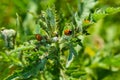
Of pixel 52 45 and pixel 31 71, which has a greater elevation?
pixel 52 45

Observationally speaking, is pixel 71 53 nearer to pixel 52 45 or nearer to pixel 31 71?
pixel 52 45

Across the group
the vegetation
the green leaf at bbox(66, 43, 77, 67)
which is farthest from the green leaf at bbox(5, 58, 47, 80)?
the green leaf at bbox(66, 43, 77, 67)

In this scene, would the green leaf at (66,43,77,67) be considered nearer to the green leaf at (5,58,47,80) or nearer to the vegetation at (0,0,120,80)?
the vegetation at (0,0,120,80)

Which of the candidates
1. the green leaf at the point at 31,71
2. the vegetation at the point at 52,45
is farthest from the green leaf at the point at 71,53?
the green leaf at the point at 31,71

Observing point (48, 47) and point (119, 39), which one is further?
point (119, 39)

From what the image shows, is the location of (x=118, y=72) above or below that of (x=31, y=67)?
below

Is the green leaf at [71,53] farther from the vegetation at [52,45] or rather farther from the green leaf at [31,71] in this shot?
the green leaf at [31,71]

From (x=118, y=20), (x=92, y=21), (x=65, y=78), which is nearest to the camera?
(x=92, y=21)

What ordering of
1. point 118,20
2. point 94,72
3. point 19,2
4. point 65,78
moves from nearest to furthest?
point 65,78 → point 94,72 → point 19,2 → point 118,20

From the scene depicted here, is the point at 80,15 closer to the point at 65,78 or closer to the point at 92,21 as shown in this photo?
the point at 92,21

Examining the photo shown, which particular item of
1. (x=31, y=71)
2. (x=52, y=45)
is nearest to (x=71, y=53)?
(x=52, y=45)

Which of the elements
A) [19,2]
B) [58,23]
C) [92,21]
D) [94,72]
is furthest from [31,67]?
[19,2]
